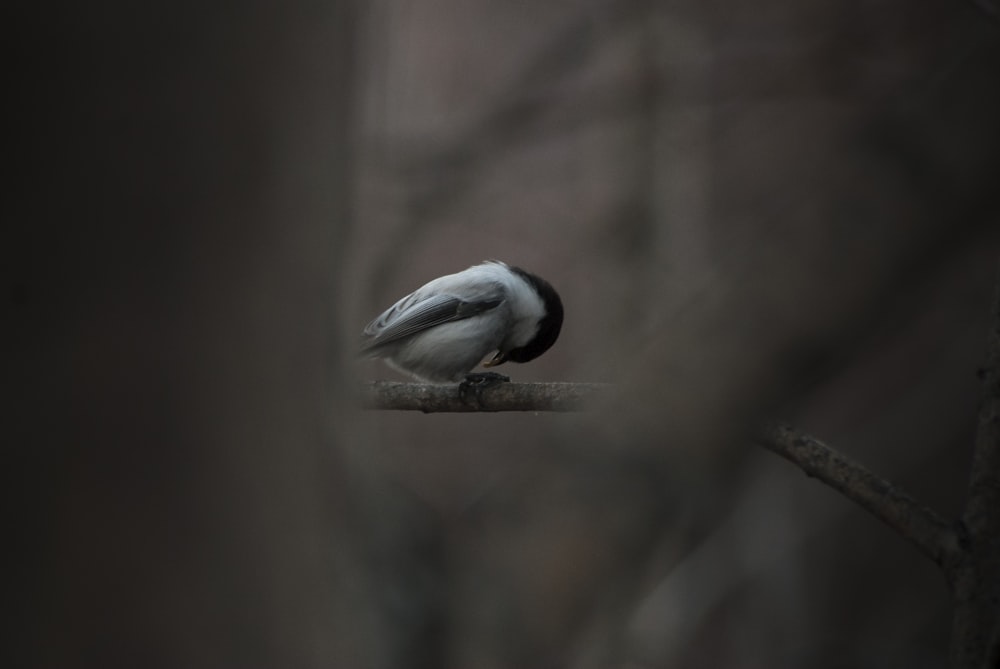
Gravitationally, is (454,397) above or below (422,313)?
below

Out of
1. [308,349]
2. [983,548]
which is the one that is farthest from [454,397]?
[308,349]

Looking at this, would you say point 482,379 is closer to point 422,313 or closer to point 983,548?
point 422,313

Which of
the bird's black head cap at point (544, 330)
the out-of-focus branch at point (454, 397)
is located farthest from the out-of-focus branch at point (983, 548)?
the bird's black head cap at point (544, 330)

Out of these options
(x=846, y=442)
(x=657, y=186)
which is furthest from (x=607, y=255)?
(x=846, y=442)

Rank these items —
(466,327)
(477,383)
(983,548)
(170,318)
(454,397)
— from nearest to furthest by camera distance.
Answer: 1. (170,318)
2. (983,548)
3. (454,397)
4. (477,383)
5. (466,327)

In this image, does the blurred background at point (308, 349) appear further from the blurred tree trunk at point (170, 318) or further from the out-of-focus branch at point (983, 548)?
the out-of-focus branch at point (983, 548)

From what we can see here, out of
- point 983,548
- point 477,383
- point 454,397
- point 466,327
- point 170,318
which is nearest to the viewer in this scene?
point 170,318

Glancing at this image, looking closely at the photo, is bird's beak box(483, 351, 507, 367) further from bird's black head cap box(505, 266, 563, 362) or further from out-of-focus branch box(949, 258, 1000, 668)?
out-of-focus branch box(949, 258, 1000, 668)

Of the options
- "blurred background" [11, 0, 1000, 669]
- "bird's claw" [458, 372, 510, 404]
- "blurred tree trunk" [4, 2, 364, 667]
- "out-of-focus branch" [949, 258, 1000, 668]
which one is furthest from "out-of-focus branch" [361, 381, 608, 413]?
"blurred tree trunk" [4, 2, 364, 667]

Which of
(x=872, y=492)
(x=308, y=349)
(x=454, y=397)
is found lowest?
(x=454, y=397)
